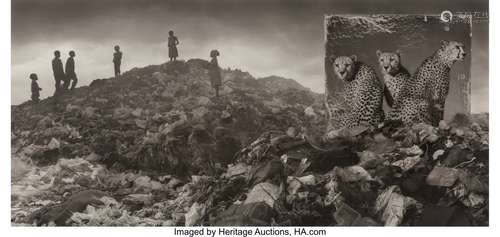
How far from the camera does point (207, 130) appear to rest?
345 inches

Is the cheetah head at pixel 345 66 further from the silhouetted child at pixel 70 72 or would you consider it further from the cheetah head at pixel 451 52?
the silhouetted child at pixel 70 72

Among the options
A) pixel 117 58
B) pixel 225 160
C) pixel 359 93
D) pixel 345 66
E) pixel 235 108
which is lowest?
pixel 225 160

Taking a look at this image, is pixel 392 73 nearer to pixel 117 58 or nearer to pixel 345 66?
pixel 345 66

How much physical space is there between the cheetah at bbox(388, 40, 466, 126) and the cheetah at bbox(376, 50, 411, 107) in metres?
0.09

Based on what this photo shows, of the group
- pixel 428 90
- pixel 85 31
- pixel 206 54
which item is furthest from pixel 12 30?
pixel 428 90

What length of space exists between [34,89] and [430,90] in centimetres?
603

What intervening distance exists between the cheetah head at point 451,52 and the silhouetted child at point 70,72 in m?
5.58

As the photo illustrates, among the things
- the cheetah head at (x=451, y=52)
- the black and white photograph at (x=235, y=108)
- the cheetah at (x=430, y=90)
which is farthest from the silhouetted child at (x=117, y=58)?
the cheetah head at (x=451, y=52)

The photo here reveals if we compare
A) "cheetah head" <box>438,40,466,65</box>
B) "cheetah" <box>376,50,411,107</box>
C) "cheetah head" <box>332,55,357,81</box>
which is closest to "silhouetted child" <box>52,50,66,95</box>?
"cheetah head" <box>332,55,357,81</box>

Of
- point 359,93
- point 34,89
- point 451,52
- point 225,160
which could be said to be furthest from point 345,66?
point 34,89

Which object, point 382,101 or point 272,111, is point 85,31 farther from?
point 382,101

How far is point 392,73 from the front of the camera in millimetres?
8664

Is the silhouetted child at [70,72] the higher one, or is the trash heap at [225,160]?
the silhouetted child at [70,72]

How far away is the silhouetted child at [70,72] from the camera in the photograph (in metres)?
8.90
